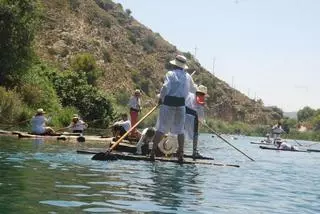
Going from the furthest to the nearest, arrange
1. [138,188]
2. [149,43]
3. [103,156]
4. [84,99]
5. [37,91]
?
[149,43]
[84,99]
[37,91]
[103,156]
[138,188]

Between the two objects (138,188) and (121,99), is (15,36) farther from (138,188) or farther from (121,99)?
(121,99)

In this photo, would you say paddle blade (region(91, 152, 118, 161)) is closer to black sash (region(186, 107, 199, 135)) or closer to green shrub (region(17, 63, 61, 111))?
black sash (region(186, 107, 199, 135))

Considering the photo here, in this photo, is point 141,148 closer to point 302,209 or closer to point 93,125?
point 302,209

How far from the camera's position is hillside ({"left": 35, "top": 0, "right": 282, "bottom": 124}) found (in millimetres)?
79250

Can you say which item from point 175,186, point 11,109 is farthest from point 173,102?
point 11,109

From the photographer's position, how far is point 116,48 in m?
95.1

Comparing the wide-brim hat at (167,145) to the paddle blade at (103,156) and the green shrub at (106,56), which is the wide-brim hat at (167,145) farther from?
the green shrub at (106,56)

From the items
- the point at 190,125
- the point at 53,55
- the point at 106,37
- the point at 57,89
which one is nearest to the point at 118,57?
the point at 106,37

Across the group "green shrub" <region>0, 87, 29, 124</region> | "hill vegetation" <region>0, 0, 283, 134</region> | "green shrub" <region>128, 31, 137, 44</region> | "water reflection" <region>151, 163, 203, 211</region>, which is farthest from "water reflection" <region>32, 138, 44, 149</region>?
"green shrub" <region>128, 31, 137, 44</region>

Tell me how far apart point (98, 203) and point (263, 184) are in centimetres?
455

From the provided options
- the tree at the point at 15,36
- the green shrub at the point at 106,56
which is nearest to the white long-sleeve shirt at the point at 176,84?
the tree at the point at 15,36

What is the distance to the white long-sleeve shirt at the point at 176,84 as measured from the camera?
12766 millimetres

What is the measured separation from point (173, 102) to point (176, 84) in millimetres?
424

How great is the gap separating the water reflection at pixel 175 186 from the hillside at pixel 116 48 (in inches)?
1871
